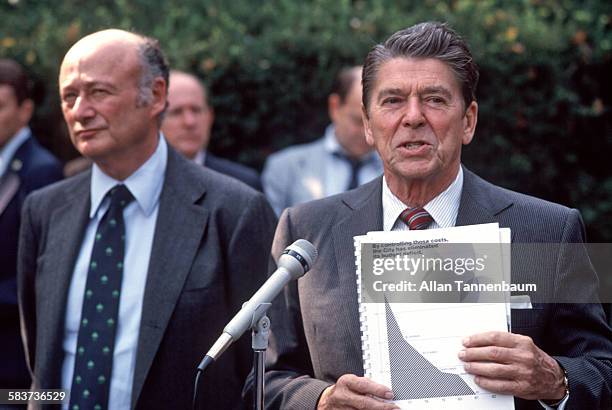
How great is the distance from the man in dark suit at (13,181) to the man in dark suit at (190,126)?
96 centimetres

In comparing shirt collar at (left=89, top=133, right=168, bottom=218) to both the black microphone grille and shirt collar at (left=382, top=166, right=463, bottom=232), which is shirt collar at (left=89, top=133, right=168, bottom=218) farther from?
the black microphone grille

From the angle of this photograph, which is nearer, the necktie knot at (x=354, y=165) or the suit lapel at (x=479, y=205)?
the suit lapel at (x=479, y=205)

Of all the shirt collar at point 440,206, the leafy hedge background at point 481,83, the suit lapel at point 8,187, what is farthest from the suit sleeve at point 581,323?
the leafy hedge background at point 481,83

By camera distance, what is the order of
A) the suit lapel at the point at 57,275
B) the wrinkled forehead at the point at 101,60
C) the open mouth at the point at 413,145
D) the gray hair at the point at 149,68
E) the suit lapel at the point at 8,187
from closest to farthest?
1. the open mouth at the point at 413,145
2. the suit lapel at the point at 57,275
3. the wrinkled forehead at the point at 101,60
4. the gray hair at the point at 149,68
5. the suit lapel at the point at 8,187

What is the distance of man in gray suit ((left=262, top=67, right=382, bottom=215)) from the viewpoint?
6766 mm

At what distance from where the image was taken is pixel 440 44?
129 inches

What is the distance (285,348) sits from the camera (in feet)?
11.3

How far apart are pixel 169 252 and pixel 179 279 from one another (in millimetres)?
140

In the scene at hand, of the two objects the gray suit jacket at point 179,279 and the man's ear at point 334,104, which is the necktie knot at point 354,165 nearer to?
the man's ear at point 334,104

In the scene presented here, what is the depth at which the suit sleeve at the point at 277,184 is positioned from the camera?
22.2 feet

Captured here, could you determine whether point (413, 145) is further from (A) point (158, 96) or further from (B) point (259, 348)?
(A) point (158, 96)

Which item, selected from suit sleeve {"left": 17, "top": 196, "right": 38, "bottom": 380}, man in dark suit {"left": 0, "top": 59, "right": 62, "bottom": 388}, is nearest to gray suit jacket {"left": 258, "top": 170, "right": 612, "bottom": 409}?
suit sleeve {"left": 17, "top": 196, "right": 38, "bottom": 380}

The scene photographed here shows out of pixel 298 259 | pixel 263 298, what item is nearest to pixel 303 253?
pixel 298 259

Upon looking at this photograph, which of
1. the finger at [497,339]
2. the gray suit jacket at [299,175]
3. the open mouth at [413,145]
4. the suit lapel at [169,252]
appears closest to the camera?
the finger at [497,339]
